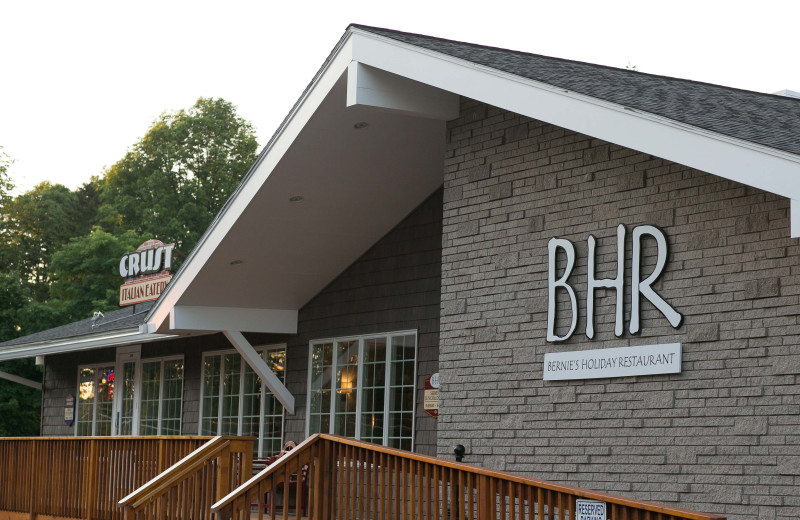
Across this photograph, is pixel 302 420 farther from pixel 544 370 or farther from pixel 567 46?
pixel 567 46

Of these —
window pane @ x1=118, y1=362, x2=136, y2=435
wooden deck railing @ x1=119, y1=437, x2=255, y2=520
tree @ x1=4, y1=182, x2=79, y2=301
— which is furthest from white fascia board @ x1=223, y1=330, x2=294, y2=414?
tree @ x1=4, y1=182, x2=79, y2=301

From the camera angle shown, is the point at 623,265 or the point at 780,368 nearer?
the point at 780,368

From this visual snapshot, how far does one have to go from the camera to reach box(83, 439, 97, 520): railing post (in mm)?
11422

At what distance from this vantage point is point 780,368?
7.10m

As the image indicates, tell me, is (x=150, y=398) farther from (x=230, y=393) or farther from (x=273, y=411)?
(x=273, y=411)

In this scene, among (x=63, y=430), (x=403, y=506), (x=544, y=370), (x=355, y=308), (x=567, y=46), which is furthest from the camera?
(x=567, y=46)

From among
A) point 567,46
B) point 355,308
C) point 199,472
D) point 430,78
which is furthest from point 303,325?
point 567,46

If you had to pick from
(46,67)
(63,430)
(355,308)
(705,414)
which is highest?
(46,67)

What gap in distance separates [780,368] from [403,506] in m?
2.62

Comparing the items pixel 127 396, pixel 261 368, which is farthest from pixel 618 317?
pixel 127 396

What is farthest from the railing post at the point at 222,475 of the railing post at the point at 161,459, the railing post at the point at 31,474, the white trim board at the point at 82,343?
the white trim board at the point at 82,343

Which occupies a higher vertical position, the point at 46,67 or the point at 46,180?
the point at 46,67

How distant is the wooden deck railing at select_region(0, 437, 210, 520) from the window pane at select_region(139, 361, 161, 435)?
4.44 metres

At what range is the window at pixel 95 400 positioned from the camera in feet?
64.7
